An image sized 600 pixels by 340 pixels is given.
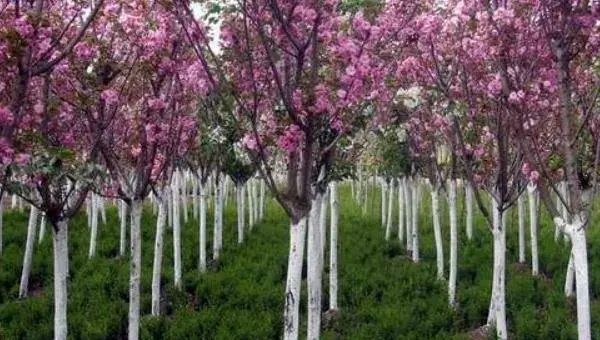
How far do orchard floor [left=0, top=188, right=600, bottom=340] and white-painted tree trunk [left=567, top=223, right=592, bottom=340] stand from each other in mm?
2910

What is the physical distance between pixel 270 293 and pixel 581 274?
19.9ft

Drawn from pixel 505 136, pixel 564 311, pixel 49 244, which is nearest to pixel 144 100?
pixel 505 136

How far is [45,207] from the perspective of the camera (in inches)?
297

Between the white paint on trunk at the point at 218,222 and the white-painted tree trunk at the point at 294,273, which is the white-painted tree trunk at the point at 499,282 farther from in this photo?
the white paint on trunk at the point at 218,222

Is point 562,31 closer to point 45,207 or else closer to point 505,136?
point 505,136

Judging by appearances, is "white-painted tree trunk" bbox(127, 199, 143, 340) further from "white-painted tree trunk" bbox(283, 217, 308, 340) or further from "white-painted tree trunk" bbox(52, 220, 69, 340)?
"white-painted tree trunk" bbox(283, 217, 308, 340)

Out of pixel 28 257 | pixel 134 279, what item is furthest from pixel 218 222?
pixel 134 279

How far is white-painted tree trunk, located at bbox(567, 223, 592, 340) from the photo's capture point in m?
6.05

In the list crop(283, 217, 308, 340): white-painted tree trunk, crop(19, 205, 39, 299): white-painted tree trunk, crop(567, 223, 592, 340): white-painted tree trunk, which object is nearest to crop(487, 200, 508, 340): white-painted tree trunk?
crop(567, 223, 592, 340): white-painted tree trunk

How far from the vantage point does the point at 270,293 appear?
11.1 metres

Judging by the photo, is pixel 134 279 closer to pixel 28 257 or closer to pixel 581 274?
pixel 28 257

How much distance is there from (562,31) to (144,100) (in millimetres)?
4966

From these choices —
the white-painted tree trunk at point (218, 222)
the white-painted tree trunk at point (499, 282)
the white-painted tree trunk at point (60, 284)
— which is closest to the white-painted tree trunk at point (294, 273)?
the white-painted tree trunk at point (60, 284)

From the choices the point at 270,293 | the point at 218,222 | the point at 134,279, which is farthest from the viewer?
the point at 218,222
